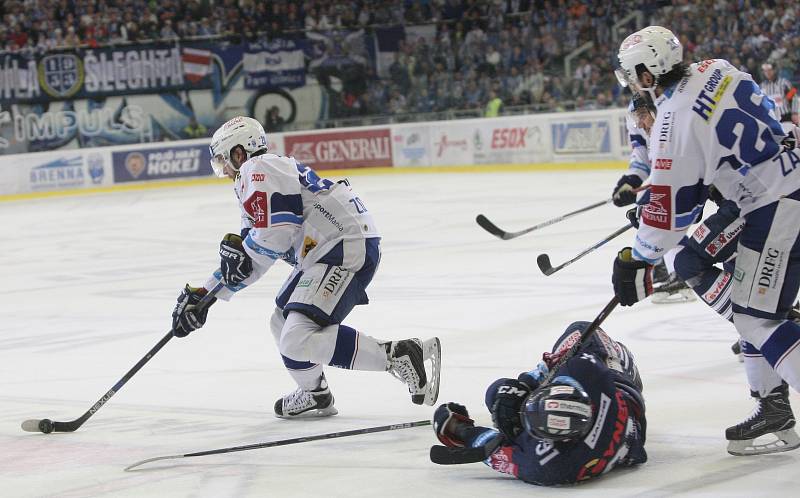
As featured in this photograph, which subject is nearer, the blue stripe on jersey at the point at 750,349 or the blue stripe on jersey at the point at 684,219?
the blue stripe on jersey at the point at 684,219

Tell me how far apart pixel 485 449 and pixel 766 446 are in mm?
905

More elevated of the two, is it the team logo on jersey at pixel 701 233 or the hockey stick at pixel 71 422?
the team logo on jersey at pixel 701 233

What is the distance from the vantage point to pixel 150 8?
23219 millimetres

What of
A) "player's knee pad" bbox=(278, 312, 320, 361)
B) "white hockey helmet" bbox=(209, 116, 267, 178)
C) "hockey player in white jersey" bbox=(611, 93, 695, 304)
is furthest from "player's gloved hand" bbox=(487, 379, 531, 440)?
"hockey player in white jersey" bbox=(611, 93, 695, 304)

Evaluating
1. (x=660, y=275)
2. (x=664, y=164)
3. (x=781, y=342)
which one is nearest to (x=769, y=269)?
(x=781, y=342)

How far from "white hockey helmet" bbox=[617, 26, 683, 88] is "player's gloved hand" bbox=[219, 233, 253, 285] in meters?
1.62

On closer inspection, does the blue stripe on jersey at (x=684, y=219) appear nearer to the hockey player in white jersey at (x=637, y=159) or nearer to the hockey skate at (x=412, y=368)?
the hockey skate at (x=412, y=368)

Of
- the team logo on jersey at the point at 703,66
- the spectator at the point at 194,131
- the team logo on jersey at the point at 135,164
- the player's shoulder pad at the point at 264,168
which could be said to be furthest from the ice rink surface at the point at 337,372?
the spectator at the point at 194,131

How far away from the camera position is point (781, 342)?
11.2 feet

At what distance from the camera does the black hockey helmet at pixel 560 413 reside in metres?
3.24

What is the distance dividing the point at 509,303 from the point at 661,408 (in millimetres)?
2627

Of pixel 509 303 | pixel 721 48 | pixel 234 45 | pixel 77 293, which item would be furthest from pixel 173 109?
pixel 509 303

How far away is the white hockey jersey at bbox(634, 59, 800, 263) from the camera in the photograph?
3.36 metres

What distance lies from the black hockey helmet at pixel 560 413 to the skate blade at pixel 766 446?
1.97 ft
